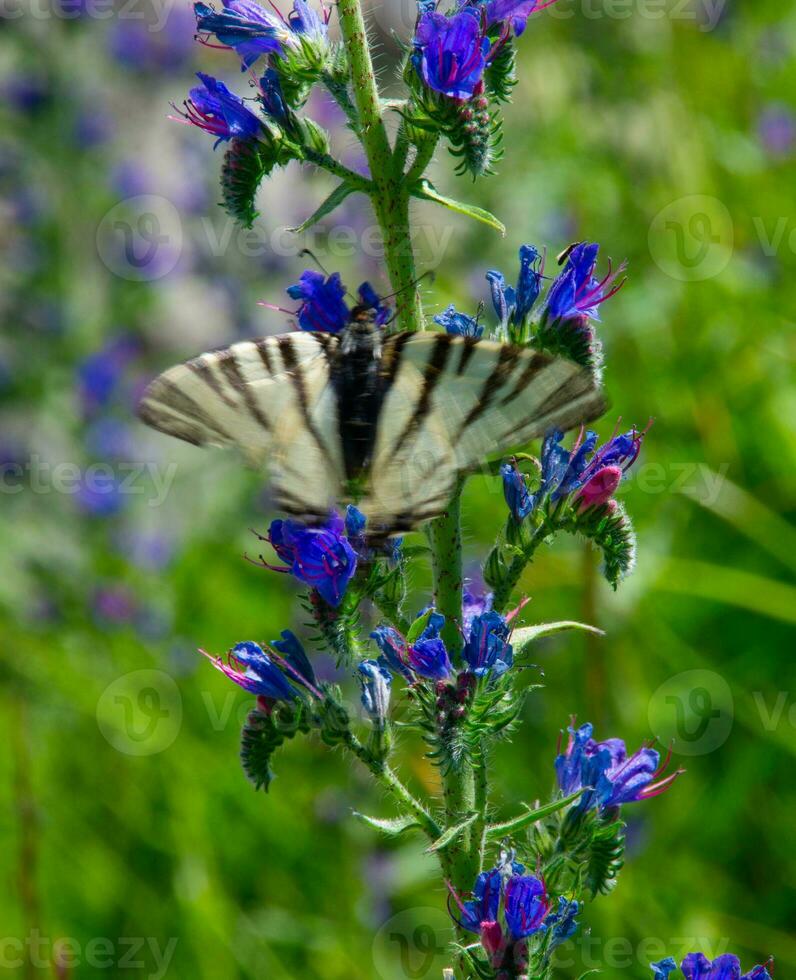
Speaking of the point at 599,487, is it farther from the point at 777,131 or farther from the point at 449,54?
the point at 777,131

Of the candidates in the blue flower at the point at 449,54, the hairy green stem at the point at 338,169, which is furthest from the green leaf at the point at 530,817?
the blue flower at the point at 449,54

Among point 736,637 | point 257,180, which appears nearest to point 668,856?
point 736,637

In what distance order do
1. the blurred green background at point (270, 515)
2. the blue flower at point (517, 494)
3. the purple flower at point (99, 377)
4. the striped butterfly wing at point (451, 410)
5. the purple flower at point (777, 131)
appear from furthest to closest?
the purple flower at point (99, 377) < the purple flower at point (777, 131) < the blurred green background at point (270, 515) < the blue flower at point (517, 494) < the striped butterfly wing at point (451, 410)

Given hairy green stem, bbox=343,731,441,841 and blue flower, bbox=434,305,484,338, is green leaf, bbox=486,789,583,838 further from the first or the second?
blue flower, bbox=434,305,484,338

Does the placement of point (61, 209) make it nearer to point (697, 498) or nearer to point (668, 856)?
point (697, 498)

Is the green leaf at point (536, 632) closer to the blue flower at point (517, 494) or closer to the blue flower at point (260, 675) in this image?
the blue flower at point (517, 494)

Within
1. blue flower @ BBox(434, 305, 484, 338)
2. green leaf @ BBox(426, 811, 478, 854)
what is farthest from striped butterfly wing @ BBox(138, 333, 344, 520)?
green leaf @ BBox(426, 811, 478, 854)
